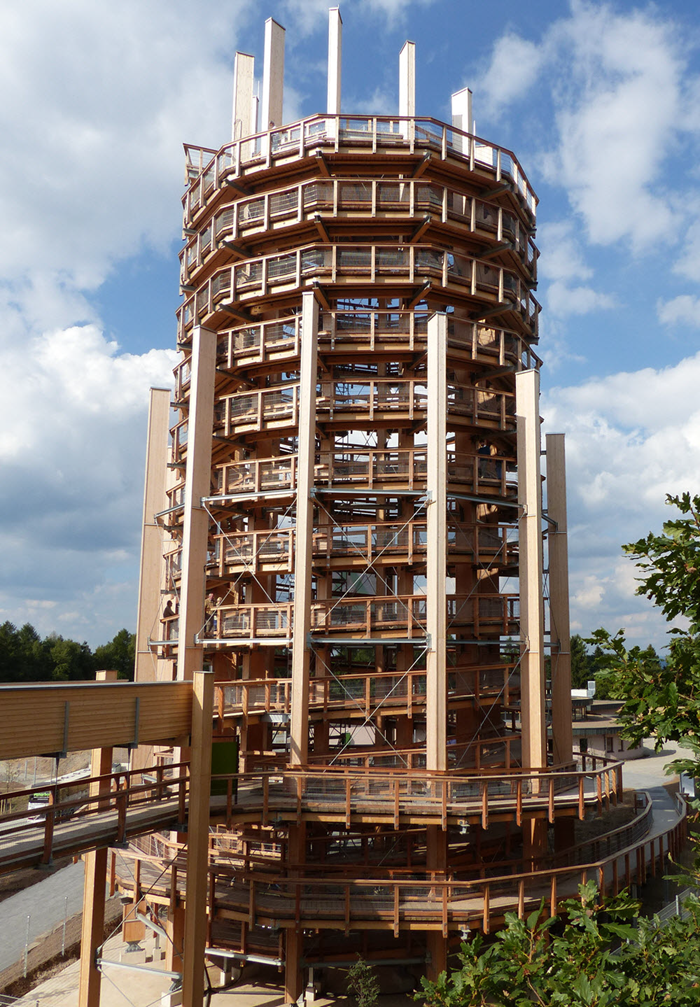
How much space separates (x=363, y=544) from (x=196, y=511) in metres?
5.21

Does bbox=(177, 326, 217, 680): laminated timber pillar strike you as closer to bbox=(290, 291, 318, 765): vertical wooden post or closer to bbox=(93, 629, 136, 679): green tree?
bbox=(290, 291, 318, 765): vertical wooden post

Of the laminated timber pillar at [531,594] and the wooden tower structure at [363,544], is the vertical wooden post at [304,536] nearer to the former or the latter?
the wooden tower structure at [363,544]

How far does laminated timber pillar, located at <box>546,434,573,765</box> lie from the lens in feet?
89.0

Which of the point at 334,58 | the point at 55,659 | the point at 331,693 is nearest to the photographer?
the point at 331,693

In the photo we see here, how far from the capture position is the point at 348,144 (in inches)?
985

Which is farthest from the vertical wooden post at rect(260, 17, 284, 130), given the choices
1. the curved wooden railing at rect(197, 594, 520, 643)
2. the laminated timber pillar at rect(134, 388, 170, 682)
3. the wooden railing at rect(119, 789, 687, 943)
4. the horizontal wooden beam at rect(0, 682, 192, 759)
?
the wooden railing at rect(119, 789, 687, 943)

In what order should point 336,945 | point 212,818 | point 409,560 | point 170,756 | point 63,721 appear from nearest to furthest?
point 63,721 → point 212,818 → point 336,945 → point 409,560 → point 170,756

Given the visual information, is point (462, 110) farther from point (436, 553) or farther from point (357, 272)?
point (436, 553)

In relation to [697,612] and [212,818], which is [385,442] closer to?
[212,818]

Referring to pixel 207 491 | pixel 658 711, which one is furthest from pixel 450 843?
pixel 658 711

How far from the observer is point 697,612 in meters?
7.00

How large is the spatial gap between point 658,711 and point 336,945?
18301 millimetres

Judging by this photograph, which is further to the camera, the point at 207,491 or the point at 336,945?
the point at 207,491

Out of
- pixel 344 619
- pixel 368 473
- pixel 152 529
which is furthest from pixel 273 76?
pixel 344 619
